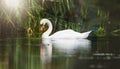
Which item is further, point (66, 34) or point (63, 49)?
point (66, 34)

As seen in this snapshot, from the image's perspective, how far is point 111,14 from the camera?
236 cm

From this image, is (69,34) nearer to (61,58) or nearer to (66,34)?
(66,34)

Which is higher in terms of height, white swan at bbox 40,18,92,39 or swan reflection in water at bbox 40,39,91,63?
white swan at bbox 40,18,92,39

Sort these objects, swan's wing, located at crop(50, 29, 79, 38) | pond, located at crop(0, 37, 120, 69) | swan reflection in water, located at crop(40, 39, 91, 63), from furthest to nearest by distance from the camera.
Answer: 1. swan's wing, located at crop(50, 29, 79, 38)
2. swan reflection in water, located at crop(40, 39, 91, 63)
3. pond, located at crop(0, 37, 120, 69)

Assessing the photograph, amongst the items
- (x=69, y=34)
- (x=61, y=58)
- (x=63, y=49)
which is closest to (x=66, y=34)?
(x=69, y=34)

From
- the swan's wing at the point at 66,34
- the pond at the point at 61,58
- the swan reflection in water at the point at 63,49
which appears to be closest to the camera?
the pond at the point at 61,58

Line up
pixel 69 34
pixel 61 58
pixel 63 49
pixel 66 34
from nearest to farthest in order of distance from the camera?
1. pixel 61 58
2. pixel 63 49
3. pixel 69 34
4. pixel 66 34

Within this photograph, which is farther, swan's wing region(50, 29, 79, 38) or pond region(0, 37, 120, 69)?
swan's wing region(50, 29, 79, 38)

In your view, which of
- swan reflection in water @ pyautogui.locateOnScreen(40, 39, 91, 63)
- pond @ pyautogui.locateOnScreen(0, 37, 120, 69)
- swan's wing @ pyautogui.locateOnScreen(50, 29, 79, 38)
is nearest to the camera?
pond @ pyautogui.locateOnScreen(0, 37, 120, 69)

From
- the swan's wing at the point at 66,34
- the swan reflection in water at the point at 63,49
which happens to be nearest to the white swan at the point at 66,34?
the swan's wing at the point at 66,34

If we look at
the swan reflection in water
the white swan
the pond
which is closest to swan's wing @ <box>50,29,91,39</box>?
the white swan

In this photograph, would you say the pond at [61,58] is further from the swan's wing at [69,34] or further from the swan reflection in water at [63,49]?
the swan's wing at [69,34]

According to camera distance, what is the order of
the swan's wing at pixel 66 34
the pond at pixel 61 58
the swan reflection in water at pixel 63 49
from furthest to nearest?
the swan's wing at pixel 66 34 → the swan reflection in water at pixel 63 49 → the pond at pixel 61 58

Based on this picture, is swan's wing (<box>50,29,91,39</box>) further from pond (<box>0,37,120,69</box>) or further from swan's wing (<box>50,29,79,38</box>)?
pond (<box>0,37,120,69</box>)
